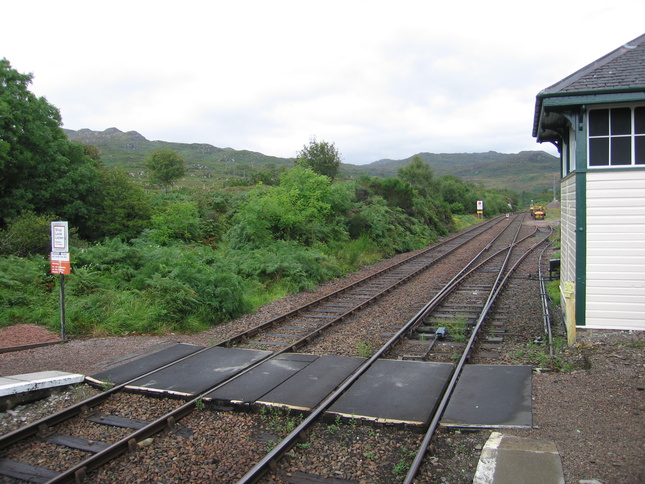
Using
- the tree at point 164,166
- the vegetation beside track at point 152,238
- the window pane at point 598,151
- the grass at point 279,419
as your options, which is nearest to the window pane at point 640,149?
the window pane at point 598,151

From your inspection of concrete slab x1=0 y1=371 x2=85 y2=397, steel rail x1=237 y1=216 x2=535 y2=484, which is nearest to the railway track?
steel rail x1=237 y1=216 x2=535 y2=484

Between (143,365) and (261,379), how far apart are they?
225cm

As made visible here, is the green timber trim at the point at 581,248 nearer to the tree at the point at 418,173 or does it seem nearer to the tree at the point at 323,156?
the tree at the point at 323,156

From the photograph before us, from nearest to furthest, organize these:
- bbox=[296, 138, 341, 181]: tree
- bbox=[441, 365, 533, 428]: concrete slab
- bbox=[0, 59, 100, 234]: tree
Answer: bbox=[441, 365, 533, 428]: concrete slab < bbox=[0, 59, 100, 234]: tree < bbox=[296, 138, 341, 181]: tree

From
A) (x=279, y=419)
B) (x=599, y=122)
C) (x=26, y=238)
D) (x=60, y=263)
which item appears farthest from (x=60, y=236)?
(x=599, y=122)

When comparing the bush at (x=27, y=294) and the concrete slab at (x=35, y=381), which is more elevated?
the bush at (x=27, y=294)

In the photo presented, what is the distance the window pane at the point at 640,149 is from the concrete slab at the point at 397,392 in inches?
186

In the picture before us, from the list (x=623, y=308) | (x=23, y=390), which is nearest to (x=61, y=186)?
(x=23, y=390)

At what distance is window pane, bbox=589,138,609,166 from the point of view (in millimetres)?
8062

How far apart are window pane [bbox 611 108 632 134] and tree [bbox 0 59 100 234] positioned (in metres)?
17.7

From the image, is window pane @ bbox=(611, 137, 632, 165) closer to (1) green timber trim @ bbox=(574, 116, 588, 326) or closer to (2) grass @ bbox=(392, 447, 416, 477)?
(1) green timber trim @ bbox=(574, 116, 588, 326)

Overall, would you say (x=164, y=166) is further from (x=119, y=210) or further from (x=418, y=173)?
(x=418, y=173)

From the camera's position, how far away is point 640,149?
7.90 meters

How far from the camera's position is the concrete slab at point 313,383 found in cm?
616
